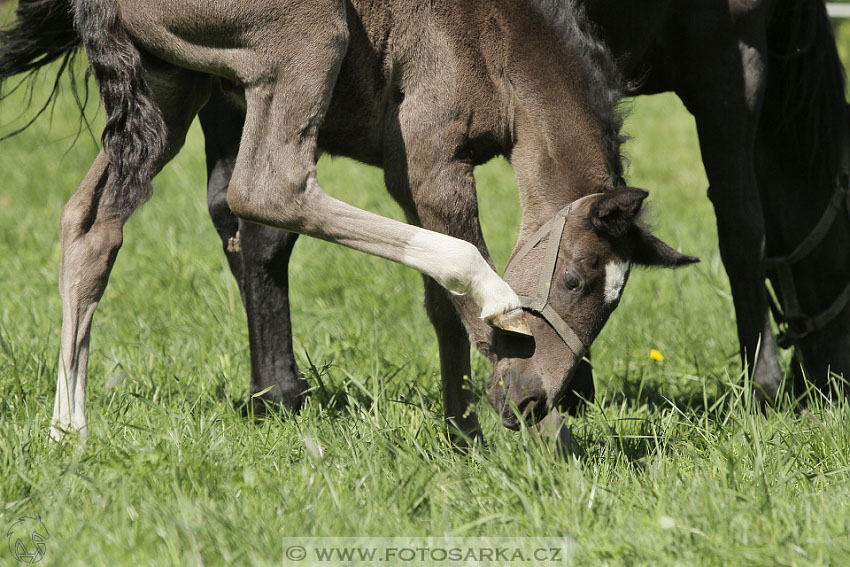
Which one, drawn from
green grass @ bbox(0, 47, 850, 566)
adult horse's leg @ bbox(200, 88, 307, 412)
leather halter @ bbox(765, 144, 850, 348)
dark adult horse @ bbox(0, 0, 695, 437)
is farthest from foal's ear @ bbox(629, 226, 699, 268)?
adult horse's leg @ bbox(200, 88, 307, 412)

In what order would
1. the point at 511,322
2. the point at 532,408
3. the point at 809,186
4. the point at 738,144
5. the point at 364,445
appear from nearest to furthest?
the point at 364,445
the point at 511,322
the point at 532,408
the point at 738,144
the point at 809,186

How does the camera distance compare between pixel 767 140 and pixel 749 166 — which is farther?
pixel 767 140

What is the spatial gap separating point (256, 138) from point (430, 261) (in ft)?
2.32

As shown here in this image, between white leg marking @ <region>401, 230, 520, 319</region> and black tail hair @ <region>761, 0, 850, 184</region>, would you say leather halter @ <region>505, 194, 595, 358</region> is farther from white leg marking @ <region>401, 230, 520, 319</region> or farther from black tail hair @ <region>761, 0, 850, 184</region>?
black tail hair @ <region>761, 0, 850, 184</region>

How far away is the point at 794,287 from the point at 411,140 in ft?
7.30

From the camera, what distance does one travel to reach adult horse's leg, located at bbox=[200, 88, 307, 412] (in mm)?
3914

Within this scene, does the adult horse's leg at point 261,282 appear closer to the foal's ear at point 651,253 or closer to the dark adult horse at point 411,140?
the dark adult horse at point 411,140

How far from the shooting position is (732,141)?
A: 397 cm

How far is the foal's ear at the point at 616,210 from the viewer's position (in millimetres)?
3137

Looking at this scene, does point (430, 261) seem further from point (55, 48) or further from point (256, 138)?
point (55, 48)

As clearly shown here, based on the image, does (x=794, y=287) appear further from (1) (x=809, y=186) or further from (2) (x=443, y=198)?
(2) (x=443, y=198)

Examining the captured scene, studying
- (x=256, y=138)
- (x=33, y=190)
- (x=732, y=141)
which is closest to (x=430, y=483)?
(x=256, y=138)

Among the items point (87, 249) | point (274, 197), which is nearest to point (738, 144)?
point (274, 197)

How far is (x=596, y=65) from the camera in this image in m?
3.40
